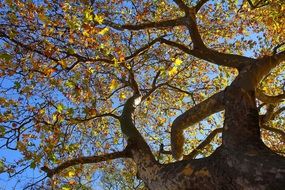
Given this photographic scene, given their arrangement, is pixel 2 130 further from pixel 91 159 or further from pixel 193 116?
pixel 193 116

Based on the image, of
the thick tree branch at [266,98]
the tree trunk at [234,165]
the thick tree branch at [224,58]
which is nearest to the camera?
the tree trunk at [234,165]

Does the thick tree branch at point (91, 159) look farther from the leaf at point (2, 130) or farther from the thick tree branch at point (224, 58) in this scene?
the thick tree branch at point (224, 58)

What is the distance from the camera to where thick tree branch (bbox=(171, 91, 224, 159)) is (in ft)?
25.2

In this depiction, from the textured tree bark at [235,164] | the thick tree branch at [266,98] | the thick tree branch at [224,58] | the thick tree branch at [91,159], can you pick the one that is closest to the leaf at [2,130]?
the thick tree branch at [91,159]

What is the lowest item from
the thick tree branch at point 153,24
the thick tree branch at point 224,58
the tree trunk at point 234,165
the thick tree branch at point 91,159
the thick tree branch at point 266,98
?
the tree trunk at point 234,165

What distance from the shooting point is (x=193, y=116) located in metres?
8.45

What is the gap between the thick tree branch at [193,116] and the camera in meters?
7.68

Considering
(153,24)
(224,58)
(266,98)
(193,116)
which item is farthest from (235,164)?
(153,24)

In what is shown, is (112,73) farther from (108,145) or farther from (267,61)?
(267,61)

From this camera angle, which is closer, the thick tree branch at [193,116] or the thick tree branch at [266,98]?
the thick tree branch at [193,116]

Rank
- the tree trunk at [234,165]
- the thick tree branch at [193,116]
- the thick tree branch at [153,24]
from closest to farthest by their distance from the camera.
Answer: the tree trunk at [234,165] < the thick tree branch at [193,116] < the thick tree branch at [153,24]

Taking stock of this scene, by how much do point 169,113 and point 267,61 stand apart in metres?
8.02

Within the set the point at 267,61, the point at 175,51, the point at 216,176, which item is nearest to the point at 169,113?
the point at 175,51

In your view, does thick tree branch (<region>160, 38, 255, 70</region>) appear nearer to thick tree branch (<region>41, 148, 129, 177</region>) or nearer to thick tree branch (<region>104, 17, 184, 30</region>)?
thick tree branch (<region>104, 17, 184, 30</region>)
